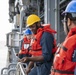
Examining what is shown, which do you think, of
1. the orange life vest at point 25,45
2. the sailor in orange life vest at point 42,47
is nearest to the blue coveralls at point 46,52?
the sailor in orange life vest at point 42,47

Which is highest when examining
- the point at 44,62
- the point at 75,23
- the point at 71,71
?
the point at 75,23

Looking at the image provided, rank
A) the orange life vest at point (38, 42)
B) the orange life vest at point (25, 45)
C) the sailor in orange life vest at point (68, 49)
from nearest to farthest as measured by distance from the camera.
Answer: the sailor in orange life vest at point (68, 49)
the orange life vest at point (38, 42)
the orange life vest at point (25, 45)

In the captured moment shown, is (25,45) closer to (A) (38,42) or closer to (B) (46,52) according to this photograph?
(A) (38,42)

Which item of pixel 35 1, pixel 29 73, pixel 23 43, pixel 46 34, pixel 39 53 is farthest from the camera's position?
pixel 35 1

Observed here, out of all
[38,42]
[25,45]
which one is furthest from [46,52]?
[25,45]

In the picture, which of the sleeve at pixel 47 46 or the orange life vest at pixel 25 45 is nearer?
the sleeve at pixel 47 46

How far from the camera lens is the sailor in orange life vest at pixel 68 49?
2.74 meters

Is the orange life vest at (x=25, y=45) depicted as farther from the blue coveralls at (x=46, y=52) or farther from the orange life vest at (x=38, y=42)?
the blue coveralls at (x=46, y=52)

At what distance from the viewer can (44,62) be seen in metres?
4.73

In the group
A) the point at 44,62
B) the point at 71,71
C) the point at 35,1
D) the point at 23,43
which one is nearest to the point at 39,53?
the point at 44,62

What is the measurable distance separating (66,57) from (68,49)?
0.40 feet

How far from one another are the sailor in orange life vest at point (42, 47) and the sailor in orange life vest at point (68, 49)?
143 centimetres

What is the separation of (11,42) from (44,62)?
8997mm

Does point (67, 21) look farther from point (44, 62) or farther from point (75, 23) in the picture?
point (44, 62)
